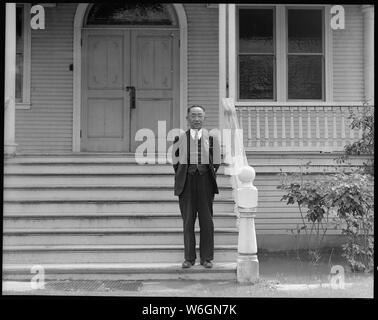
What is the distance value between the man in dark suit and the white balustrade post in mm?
319

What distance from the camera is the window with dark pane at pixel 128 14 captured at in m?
10.0

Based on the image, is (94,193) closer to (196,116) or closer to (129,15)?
(196,116)

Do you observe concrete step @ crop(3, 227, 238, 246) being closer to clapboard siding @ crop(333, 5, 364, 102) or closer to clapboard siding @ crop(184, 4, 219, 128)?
clapboard siding @ crop(184, 4, 219, 128)

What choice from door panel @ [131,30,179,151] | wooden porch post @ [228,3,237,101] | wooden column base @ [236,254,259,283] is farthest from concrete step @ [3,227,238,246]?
door panel @ [131,30,179,151]

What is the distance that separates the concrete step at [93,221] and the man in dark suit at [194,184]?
2.57 ft

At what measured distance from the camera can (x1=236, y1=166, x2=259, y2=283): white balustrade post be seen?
21.5 ft

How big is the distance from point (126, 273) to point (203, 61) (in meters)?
4.42

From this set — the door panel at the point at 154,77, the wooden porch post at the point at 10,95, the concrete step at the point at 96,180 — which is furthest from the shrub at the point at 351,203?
the wooden porch post at the point at 10,95

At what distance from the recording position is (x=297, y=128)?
9586 millimetres

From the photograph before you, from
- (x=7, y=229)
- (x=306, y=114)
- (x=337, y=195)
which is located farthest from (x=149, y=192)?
(x=306, y=114)

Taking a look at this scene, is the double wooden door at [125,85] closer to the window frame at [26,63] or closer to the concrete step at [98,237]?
the window frame at [26,63]

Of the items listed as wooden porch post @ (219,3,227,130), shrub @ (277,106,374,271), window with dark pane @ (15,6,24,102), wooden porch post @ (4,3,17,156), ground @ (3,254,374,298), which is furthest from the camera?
window with dark pane @ (15,6,24,102)

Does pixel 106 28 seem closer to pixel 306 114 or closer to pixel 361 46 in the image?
pixel 306 114

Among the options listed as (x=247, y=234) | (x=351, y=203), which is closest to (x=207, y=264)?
(x=247, y=234)
